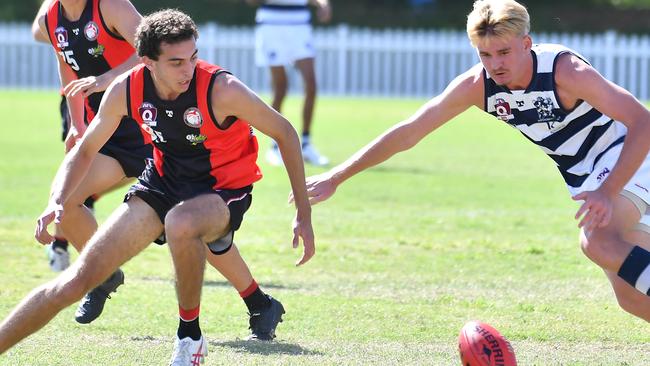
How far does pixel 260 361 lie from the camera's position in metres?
5.62

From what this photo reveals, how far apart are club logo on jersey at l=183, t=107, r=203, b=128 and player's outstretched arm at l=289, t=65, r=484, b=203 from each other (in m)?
0.64

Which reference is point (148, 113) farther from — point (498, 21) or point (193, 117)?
point (498, 21)

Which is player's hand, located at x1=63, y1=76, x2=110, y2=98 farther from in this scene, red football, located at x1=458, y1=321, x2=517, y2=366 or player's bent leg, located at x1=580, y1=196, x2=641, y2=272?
player's bent leg, located at x1=580, y1=196, x2=641, y2=272

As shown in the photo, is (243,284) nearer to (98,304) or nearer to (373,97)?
(98,304)

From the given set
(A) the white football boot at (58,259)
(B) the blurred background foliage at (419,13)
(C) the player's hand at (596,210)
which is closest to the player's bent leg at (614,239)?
(C) the player's hand at (596,210)

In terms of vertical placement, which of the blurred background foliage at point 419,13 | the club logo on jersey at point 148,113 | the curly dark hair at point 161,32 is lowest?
the blurred background foliage at point 419,13

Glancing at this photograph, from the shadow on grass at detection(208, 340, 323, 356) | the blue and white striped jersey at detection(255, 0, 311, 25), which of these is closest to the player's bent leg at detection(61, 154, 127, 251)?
the shadow on grass at detection(208, 340, 323, 356)

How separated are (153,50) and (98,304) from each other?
170cm

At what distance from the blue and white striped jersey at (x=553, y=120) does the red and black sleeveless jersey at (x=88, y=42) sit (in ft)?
8.16

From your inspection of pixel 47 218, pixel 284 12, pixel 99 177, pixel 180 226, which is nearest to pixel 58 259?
pixel 99 177

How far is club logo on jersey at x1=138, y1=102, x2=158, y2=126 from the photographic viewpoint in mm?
5576

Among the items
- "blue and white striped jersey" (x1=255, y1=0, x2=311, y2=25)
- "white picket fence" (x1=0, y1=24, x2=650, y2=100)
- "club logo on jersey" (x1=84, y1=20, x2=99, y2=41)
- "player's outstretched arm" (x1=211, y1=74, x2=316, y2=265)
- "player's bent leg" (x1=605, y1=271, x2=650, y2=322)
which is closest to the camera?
"player's outstretched arm" (x1=211, y1=74, x2=316, y2=265)

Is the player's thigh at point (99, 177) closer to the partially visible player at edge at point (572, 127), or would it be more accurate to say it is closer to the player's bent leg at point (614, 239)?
the partially visible player at edge at point (572, 127)

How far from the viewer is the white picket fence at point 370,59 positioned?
79.5ft
